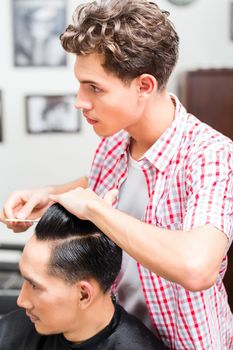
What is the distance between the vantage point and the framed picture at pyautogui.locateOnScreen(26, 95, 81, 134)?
3.31 m

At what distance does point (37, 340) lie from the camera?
183 cm

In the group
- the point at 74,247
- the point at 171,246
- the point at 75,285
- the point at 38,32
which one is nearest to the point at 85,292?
the point at 75,285

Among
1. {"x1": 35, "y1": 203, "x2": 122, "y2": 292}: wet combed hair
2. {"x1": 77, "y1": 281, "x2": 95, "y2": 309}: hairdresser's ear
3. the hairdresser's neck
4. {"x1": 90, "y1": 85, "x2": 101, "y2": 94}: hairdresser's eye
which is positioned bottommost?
{"x1": 77, "y1": 281, "x2": 95, "y2": 309}: hairdresser's ear

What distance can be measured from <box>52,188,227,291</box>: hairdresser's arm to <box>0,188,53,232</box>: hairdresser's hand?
51 cm

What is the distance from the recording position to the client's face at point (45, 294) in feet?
5.26

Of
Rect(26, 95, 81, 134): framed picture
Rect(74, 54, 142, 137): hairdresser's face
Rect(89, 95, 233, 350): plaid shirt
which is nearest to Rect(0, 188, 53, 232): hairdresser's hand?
Rect(89, 95, 233, 350): plaid shirt

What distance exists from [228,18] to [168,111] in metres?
1.89

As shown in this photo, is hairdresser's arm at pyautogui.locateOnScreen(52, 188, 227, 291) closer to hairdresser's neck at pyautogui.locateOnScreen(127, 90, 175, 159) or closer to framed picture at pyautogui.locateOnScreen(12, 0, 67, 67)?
hairdresser's neck at pyautogui.locateOnScreen(127, 90, 175, 159)

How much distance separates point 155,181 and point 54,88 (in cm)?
187

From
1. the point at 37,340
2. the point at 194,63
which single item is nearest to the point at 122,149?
the point at 37,340

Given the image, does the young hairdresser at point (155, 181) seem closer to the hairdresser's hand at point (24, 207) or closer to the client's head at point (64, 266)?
the hairdresser's hand at point (24, 207)

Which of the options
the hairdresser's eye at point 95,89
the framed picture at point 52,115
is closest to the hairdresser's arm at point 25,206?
the hairdresser's eye at point 95,89

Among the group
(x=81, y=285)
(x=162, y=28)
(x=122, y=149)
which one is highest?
(x=162, y=28)

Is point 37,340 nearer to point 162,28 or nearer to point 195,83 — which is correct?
point 162,28
